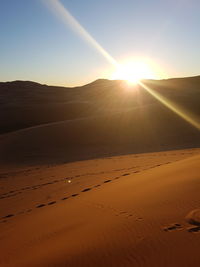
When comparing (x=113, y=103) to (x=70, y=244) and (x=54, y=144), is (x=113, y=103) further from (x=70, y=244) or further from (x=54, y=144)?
(x=70, y=244)

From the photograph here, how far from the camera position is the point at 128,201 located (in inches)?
225

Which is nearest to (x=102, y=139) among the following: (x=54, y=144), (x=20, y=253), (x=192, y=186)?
(x=54, y=144)

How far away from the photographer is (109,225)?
4535mm

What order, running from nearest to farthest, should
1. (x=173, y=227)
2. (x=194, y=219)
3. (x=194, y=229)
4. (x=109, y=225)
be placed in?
(x=194, y=229)
(x=173, y=227)
(x=194, y=219)
(x=109, y=225)

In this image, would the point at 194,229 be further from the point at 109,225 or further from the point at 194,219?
the point at 109,225

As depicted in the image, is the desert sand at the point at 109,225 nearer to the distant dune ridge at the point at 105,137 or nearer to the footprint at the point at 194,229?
the footprint at the point at 194,229

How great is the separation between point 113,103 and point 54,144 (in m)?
28.4

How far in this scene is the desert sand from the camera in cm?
346

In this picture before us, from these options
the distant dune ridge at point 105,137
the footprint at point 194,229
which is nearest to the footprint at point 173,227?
the footprint at point 194,229

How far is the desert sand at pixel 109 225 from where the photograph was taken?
3.46 meters

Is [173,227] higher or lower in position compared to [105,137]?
lower

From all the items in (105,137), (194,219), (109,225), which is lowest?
(109,225)

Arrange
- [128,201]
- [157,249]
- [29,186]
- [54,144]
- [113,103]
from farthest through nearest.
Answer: [113,103]
[54,144]
[29,186]
[128,201]
[157,249]

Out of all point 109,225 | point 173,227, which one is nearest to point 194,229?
point 173,227
